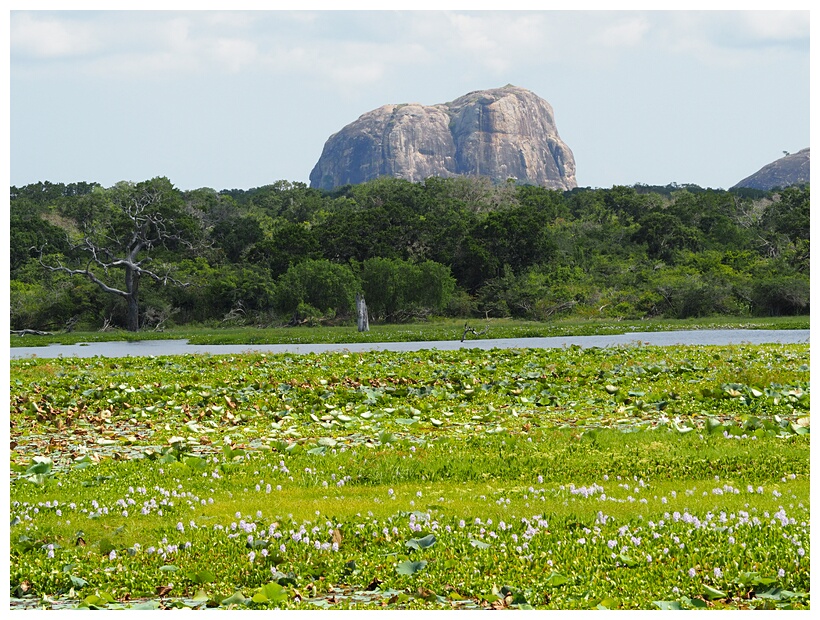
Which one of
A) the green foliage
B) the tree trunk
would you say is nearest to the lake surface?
the tree trunk

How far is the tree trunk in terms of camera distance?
5484 centimetres

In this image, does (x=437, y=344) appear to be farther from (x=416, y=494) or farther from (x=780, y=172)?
(x=780, y=172)

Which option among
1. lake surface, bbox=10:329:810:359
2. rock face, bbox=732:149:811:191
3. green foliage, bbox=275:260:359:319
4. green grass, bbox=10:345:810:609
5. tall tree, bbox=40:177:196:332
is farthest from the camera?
rock face, bbox=732:149:811:191

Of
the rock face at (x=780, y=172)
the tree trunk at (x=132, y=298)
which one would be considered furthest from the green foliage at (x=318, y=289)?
the rock face at (x=780, y=172)

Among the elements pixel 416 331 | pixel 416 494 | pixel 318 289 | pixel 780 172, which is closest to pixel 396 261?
pixel 318 289

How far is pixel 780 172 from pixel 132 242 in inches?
6411

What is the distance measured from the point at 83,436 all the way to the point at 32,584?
270 inches

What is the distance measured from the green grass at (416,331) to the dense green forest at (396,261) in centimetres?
263

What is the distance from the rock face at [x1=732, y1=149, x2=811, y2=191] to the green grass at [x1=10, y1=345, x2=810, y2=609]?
179827mm

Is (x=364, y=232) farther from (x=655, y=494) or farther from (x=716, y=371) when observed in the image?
(x=655, y=494)

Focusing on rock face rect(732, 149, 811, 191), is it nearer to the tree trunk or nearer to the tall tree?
the tall tree

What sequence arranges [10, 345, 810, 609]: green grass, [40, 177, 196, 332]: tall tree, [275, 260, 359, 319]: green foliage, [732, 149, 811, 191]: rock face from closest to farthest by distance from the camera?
[10, 345, 810, 609]: green grass → [275, 260, 359, 319]: green foliage → [40, 177, 196, 332]: tall tree → [732, 149, 811, 191]: rock face

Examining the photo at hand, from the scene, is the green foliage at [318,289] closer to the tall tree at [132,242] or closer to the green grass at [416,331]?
the green grass at [416,331]

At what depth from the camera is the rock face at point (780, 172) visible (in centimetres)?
18225
